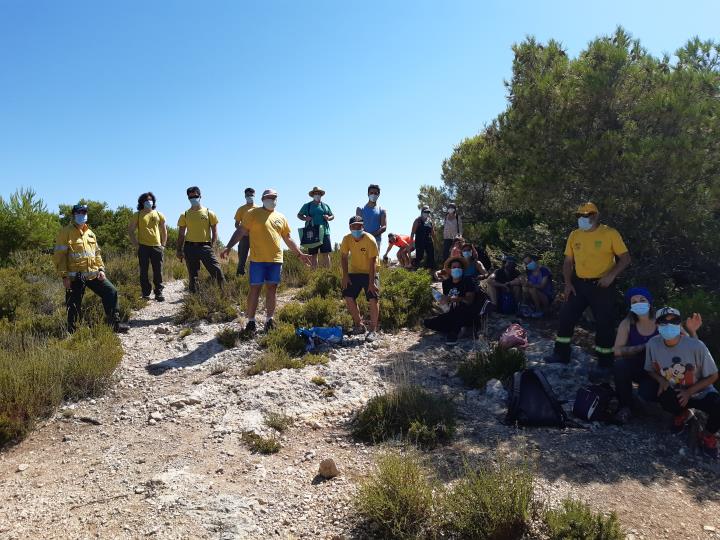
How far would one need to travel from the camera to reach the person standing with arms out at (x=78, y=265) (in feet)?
22.8

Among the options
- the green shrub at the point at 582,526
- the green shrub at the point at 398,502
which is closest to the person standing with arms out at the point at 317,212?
the green shrub at the point at 398,502

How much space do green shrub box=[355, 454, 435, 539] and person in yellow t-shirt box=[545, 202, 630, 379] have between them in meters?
3.41

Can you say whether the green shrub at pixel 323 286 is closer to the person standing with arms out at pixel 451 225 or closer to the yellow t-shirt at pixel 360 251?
the yellow t-shirt at pixel 360 251

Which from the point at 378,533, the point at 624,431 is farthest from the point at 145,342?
the point at 624,431

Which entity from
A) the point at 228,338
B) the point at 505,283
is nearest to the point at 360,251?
the point at 228,338

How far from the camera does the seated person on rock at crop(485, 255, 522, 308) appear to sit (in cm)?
834

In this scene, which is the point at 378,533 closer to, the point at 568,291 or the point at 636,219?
the point at 568,291

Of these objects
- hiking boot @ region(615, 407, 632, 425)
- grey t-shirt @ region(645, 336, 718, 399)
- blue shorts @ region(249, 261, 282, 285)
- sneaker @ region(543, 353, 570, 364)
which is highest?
blue shorts @ region(249, 261, 282, 285)

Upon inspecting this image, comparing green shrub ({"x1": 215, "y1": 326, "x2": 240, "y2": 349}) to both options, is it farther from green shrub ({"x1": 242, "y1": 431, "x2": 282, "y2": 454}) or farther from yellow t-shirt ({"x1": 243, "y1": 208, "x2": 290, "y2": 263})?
green shrub ({"x1": 242, "y1": 431, "x2": 282, "y2": 454})

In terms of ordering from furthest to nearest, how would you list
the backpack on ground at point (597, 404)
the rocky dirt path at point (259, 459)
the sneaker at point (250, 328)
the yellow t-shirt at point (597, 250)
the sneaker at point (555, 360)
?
the sneaker at point (250, 328), the sneaker at point (555, 360), the yellow t-shirt at point (597, 250), the backpack on ground at point (597, 404), the rocky dirt path at point (259, 459)

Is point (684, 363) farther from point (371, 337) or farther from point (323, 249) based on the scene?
point (323, 249)

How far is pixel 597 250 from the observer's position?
6.02 metres

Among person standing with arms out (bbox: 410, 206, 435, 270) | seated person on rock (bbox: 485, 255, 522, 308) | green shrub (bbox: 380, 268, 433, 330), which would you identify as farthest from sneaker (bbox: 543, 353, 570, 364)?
person standing with arms out (bbox: 410, 206, 435, 270)

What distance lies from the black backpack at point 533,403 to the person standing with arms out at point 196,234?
5.42 m
